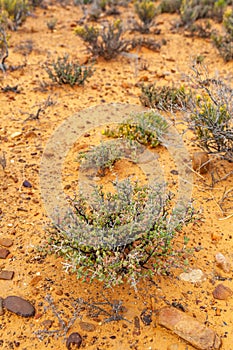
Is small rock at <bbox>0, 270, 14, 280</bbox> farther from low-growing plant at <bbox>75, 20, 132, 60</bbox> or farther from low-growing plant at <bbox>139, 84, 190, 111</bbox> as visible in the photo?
low-growing plant at <bbox>75, 20, 132, 60</bbox>

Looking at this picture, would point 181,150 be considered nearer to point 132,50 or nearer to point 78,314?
point 78,314

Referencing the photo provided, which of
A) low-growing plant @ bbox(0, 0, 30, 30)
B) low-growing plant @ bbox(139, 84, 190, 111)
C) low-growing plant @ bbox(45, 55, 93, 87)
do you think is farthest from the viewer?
low-growing plant @ bbox(0, 0, 30, 30)

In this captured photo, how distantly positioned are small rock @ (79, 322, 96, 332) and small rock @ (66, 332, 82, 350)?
6 centimetres

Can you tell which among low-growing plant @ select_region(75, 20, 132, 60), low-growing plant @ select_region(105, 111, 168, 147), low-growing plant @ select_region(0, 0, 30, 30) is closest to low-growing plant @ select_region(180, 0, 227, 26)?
low-growing plant @ select_region(75, 20, 132, 60)

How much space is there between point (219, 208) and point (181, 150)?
3.17 ft

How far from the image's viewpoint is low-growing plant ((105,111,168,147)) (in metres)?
4.15

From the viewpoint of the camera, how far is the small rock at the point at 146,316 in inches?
95.3

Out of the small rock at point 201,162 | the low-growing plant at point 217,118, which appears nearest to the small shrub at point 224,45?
the low-growing plant at point 217,118

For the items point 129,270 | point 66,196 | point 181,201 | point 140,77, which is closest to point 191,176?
point 181,201

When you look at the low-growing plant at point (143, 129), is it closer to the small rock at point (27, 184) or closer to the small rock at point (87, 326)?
the small rock at point (27, 184)

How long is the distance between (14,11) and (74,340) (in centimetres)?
680

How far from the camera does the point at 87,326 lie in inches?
93.8

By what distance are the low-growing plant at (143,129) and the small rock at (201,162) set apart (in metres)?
0.45

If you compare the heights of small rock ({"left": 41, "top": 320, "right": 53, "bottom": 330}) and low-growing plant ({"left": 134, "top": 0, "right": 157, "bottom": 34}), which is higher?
low-growing plant ({"left": 134, "top": 0, "right": 157, "bottom": 34})
